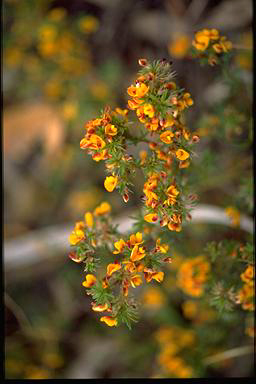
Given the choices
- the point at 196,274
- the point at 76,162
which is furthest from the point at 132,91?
the point at 76,162

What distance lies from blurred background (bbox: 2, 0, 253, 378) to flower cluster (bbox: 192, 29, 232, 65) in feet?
2.33

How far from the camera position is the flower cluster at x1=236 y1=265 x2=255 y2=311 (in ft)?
5.65

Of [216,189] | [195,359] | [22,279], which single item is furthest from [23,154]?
[195,359]

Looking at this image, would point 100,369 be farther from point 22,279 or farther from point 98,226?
point 98,226

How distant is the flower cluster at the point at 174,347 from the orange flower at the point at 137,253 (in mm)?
1231

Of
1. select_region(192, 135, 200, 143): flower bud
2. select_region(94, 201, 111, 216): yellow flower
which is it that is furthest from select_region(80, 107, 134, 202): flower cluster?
select_region(94, 201, 111, 216): yellow flower

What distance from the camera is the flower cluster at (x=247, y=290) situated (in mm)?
1724

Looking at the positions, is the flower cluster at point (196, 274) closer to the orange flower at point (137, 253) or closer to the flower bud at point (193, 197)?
the flower bud at point (193, 197)

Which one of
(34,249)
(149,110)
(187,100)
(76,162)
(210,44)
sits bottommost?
(149,110)

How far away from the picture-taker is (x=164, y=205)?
1.43 meters

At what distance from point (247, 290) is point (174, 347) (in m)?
1.00

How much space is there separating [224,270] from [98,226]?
0.57 metres

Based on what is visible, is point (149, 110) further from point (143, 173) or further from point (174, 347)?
point (174, 347)

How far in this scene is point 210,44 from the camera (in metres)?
1.82
